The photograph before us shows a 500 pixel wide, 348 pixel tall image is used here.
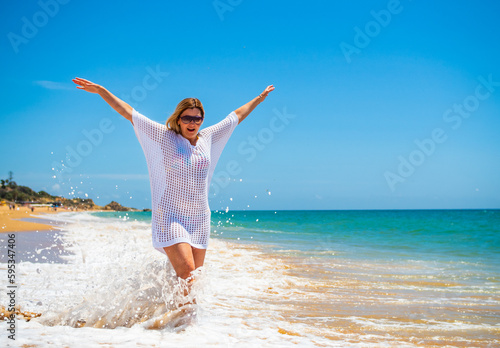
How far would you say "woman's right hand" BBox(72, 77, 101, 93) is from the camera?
13.5 ft

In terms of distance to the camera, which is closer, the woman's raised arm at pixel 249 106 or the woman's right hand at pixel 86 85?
the woman's right hand at pixel 86 85

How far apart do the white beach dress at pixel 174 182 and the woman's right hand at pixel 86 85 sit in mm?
467

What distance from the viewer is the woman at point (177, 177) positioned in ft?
12.8

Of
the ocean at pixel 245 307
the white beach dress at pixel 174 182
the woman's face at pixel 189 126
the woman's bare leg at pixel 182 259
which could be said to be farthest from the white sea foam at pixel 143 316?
the woman's face at pixel 189 126

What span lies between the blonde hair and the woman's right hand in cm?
79

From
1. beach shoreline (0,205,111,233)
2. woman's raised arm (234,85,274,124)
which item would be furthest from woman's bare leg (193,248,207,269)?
beach shoreline (0,205,111,233)

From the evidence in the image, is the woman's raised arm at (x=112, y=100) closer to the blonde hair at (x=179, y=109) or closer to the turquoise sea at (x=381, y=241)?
the blonde hair at (x=179, y=109)

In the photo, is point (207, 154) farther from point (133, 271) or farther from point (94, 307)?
point (94, 307)

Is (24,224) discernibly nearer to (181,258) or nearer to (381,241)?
(381,241)

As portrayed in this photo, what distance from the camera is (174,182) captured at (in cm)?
403

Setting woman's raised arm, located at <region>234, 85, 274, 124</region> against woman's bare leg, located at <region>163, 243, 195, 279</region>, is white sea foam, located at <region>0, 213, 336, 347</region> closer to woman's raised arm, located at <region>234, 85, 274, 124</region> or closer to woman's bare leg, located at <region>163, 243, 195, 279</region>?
woman's bare leg, located at <region>163, 243, 195, 279</region>

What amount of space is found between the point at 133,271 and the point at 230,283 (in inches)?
111

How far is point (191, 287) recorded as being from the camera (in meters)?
3.91

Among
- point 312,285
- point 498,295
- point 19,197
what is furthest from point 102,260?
point 19,197
